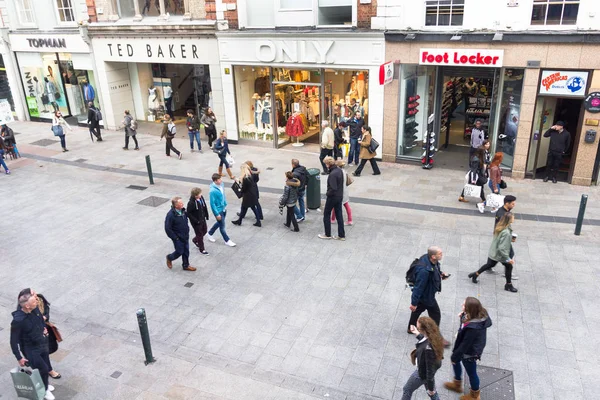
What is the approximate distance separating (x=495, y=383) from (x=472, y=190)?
680 cm

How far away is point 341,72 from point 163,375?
12498 mm

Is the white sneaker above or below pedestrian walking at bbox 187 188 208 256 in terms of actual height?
below

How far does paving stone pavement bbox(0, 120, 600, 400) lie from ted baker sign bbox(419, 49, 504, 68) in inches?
194

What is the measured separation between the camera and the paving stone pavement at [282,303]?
290 inches

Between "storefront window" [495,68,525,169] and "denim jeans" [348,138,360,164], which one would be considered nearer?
"storefront window" [495,68,525,169]

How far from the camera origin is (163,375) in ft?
24.8

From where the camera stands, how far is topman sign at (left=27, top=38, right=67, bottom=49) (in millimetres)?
22625

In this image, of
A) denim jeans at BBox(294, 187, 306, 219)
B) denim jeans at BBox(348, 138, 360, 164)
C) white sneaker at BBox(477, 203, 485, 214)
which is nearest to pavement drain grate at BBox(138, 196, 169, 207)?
denim jeans at BBox(294, 187, 306, 219)

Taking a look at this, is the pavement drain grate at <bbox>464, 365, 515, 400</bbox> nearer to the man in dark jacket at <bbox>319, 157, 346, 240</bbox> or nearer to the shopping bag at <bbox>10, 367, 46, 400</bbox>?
the man in dark jacket at <bbox>319, 157, 346, 240</bbox>

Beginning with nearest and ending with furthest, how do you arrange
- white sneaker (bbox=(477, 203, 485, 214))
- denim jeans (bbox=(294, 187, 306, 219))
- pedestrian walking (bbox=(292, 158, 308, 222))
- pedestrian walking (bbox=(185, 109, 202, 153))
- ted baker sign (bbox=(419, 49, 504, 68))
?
pedestrian walking (bbox=(292, 158, 308, 222))
denim jeans (bbox=(294, 187, 306, 219))
white sneaker (bbox=(477, 203, 485, 214))
ted baker sign (bbox=(419, 49, 504, 68))
pedestrian walking (bbox=(185, 109, 202, 153))

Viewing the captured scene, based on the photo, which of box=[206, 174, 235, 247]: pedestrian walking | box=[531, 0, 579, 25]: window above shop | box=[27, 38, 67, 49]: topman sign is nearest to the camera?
box=[206, 174, 235, 247]: pedestrian walking

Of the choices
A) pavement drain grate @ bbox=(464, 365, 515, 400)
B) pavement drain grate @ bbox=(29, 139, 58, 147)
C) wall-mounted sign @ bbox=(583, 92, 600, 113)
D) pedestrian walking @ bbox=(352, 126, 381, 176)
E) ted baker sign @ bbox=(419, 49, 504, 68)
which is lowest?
pavement drain grate @ bbox=(464, 365, 515, 400)

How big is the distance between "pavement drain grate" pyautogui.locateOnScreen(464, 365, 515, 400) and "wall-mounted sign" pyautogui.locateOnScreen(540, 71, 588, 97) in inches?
374

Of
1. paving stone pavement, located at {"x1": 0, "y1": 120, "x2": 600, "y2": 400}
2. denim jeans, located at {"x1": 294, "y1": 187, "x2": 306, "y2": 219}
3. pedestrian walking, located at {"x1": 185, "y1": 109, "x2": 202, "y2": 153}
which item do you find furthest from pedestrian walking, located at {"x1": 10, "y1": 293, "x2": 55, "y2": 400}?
pedestrian walking, located at {"x1": 185, "y1": 109, "x2": 202, "y2": 153}
